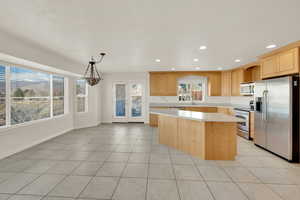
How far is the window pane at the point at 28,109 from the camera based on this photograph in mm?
3736

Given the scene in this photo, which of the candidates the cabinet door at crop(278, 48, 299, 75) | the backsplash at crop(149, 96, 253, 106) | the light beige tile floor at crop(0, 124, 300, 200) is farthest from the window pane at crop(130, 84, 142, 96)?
the cabinet door at crop(278, 48, 299, 75)

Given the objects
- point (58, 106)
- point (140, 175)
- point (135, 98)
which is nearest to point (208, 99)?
point (135, 98)

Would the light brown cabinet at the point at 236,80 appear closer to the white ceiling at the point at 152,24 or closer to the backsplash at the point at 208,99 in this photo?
the backsplash at the point at 208,99

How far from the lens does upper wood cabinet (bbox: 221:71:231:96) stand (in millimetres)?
6352

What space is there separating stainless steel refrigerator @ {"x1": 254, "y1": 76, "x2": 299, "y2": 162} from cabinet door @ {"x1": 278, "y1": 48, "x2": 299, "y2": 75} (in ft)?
0.67

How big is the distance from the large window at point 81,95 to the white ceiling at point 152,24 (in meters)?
2.73

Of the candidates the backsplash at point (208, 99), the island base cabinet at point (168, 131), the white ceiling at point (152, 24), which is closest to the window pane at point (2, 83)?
the white ceiling at point (152, 24)

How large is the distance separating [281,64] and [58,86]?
21.4 feet

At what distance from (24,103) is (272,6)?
18.0 ft

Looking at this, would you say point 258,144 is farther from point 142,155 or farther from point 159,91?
point 159,91

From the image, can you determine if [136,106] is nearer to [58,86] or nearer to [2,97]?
[58,86]

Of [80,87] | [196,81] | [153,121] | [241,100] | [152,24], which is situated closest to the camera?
[152,24]

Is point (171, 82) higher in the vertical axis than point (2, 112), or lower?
higher

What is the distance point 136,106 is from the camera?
746cm
